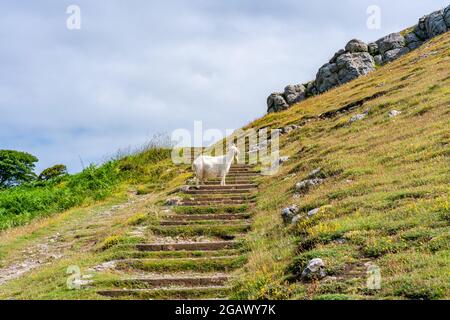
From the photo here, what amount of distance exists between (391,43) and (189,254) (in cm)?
7450

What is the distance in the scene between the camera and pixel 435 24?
78375 millimetres

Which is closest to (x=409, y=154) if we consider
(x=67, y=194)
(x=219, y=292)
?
(x=219, y=292)

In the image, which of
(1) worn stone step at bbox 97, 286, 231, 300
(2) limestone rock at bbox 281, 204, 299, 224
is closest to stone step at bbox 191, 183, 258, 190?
(2) limestone rock at bbox 281, 204, 299, 224

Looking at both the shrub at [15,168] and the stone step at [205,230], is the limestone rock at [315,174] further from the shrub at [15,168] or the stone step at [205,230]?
the shrub at [15,168]

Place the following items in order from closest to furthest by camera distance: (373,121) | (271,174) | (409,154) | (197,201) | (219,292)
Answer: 1. (219,292)
2. (409,154)
3. (197,201)
4. (271,174)
5. (373,121)

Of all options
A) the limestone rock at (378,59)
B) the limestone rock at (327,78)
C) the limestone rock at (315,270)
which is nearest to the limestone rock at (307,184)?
the limestone rock at (315,270)

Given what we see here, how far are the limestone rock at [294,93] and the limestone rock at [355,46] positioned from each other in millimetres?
9492

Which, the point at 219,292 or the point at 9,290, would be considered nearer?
the point at 219,292

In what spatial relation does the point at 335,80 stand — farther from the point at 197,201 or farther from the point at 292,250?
the point at 292,250

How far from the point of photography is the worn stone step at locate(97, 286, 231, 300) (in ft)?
44.4

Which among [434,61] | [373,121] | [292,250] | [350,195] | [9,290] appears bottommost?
[9,290]

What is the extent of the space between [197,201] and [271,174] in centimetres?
707

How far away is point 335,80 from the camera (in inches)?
3063

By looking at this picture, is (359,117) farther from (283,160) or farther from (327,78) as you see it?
(327,78)
